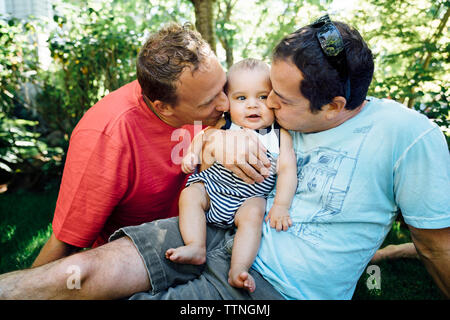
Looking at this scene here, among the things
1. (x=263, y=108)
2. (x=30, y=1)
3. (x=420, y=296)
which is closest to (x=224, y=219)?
(x=263, y=108)

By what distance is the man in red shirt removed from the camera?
190 centimetres

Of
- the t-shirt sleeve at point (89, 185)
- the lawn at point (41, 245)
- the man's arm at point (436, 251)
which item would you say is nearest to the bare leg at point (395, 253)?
the lawn at point (41, 245)

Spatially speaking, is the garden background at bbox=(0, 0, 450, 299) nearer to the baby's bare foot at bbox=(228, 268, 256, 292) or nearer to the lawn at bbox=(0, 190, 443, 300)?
the lawn at bbox=(0, 190, 443, 300)

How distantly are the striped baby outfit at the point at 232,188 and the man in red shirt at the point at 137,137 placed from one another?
36cm

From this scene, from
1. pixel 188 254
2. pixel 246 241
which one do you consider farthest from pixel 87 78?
pixel 246 241

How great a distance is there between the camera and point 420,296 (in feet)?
7.88

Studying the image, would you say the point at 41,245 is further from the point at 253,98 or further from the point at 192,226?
the point at 253,98

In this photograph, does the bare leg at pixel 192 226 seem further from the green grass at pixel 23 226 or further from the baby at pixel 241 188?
the green grass at pixel 23 226

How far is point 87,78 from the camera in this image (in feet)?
16.8

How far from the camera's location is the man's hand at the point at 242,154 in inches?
72.9

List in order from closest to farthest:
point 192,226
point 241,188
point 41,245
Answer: point 192,226
point 241,188
point 41,245

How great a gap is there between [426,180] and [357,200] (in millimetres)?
307

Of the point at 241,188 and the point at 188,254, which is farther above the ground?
the point at 241,188

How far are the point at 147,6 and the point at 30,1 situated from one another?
10.1ft
